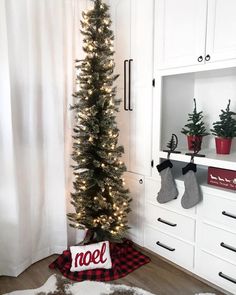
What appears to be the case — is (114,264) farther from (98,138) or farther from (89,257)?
(98,138)

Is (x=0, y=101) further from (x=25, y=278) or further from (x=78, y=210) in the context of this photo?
(x=25, y=278)

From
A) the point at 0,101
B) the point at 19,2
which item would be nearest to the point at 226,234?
the point at 0,101

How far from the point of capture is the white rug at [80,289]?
1.85 meters

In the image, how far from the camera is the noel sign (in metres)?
2.06

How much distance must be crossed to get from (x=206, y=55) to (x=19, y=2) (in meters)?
1.45

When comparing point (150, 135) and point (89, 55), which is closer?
point (89, 55)

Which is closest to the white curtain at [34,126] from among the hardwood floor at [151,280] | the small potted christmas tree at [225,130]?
the hardwood floor at [151,280]

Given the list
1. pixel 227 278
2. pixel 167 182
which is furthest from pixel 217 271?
pixel 167 182

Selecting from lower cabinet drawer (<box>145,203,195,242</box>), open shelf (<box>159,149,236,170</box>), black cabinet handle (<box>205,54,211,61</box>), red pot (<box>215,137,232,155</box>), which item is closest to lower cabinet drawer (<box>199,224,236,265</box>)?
lower cabinet drawer (<box>145,203,195,242</box>)

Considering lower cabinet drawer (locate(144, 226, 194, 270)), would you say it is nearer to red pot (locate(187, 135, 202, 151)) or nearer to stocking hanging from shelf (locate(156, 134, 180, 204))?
stocking hanging from shelf (locate(156, 134, 180, 204))

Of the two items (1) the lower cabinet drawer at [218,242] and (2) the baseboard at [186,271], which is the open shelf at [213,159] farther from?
(2) the baseboard at [186,271]

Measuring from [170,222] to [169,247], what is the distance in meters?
0.22

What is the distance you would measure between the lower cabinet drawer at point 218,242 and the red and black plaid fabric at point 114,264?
604mm

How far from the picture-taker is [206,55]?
1812 mm
